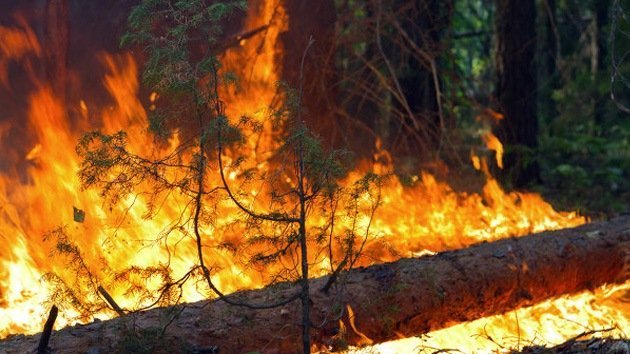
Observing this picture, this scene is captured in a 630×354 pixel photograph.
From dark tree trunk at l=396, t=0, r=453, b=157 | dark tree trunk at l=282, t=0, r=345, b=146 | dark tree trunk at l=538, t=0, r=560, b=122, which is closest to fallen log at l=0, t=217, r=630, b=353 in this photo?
dark tree trunk at l=396, t=0, r=453, b=157

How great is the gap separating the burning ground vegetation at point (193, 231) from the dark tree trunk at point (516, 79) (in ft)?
3.66

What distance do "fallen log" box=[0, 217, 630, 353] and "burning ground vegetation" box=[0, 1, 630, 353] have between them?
15 millimetres

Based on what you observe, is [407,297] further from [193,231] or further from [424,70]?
[424,70]

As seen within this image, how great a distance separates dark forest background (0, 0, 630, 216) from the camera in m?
7.18

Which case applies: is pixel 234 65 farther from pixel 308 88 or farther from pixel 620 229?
pixel 620 229

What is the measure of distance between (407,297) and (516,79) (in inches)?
226

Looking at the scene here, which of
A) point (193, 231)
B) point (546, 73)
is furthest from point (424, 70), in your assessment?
point (193, 231)

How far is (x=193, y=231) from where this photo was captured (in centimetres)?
Answer: 641

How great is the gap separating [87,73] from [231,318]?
3525 mm

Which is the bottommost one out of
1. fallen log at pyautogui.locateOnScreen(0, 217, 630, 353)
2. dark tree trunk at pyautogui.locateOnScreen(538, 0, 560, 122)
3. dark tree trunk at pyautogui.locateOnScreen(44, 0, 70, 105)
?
fallen log at pyautogui.locateOnScreen(0, 217, 630, 353)

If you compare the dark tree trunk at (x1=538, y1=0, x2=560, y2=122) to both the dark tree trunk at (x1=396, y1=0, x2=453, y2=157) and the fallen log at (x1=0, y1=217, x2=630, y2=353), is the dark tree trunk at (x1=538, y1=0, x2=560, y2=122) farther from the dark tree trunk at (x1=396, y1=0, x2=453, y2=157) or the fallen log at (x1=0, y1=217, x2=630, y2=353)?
the fallen log at (x1=0, y1=217, x2=630, y2=353)

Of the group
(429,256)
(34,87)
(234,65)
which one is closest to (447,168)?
(234,65)

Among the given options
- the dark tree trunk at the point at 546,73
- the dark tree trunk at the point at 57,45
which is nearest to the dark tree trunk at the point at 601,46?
the dark tree trunk at the point at 546,73

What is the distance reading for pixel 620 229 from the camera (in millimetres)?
6055
